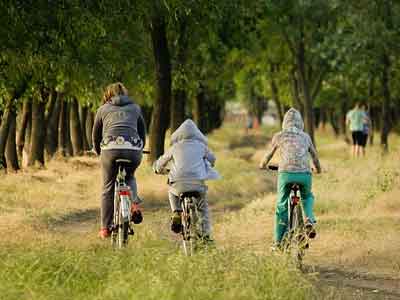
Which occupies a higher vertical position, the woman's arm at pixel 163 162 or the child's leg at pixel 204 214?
the woman's arm at pixel 163 162

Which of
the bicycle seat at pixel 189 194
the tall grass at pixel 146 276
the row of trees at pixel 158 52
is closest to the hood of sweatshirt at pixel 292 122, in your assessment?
the bicycle seat at pixel 189 194

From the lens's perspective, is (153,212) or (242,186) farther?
(242,186)

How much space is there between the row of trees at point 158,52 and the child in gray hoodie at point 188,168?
289 centimetres

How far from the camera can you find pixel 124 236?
1246cm

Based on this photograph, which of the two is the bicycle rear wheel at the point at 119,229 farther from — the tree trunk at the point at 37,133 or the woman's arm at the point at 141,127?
the tree trunk at the point at 37,133

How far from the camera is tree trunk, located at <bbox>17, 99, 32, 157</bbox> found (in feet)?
104

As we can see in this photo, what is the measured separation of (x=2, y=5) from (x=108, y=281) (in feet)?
19.7

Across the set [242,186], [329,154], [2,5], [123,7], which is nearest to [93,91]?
[242,186]

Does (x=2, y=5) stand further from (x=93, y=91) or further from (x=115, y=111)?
(x=93, y=91)

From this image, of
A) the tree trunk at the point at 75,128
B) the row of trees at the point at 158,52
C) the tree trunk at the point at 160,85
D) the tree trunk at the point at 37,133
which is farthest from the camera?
the tree trunk at the point at 75,128

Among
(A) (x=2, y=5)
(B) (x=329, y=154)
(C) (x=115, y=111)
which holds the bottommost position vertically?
(B) (x=329, y=154)

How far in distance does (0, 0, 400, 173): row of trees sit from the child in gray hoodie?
114 inches

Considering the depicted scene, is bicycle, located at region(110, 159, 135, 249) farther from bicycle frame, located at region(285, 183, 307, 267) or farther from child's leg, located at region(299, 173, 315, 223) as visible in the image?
child's leg, located at region(299, 173, 315, 223)

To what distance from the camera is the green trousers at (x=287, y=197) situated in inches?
501
